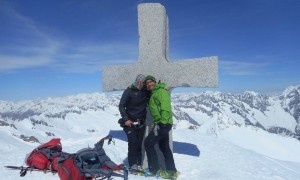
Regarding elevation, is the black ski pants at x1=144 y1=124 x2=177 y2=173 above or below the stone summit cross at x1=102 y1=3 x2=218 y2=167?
below

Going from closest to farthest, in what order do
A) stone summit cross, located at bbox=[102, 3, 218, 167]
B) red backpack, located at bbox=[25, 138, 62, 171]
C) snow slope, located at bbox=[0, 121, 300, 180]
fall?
red backpack, located at bbox=[25, 138, 62, 171] < snow slope, located at bbox=[0, 121, 300, 180] < stone summit cross, located at bbox=[102, 3, 218, 167]

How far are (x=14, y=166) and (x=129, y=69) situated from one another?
4.33 metres

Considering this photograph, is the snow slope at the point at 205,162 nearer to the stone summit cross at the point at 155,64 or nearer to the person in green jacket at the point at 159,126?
the person in green jacket at the point at 159,126

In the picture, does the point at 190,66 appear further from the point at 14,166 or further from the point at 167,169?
the point at 14,166

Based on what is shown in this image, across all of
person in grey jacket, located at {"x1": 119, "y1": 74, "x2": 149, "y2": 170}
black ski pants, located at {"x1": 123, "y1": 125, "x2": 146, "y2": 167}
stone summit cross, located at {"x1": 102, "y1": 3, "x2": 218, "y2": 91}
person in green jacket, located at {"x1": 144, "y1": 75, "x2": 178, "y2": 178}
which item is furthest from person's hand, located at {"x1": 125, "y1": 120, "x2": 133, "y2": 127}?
stone summit cross, located at {"x1": 102, "y1": 3, "x2": 218, "y2": 91}

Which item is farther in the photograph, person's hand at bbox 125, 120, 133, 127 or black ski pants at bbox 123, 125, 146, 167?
black ski pants at bbox 123, 125, 146, 167

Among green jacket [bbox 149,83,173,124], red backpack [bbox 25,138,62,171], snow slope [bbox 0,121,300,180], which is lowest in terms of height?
snow slope [bbox 0,121,300,180]

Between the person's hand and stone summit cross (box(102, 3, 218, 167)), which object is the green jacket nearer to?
the person's hand

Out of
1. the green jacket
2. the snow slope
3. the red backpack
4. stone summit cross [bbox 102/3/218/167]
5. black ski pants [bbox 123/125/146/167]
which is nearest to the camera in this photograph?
the green jacket

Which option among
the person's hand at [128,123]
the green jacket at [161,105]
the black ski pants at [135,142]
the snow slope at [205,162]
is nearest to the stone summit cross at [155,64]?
the black ski pants at [135,142]

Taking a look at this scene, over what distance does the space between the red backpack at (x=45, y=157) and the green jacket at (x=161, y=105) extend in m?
2.82

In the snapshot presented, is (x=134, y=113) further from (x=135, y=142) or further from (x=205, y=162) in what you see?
(x=205, y=162)

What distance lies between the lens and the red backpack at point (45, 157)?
766 cm

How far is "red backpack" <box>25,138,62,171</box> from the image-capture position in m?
7.66
